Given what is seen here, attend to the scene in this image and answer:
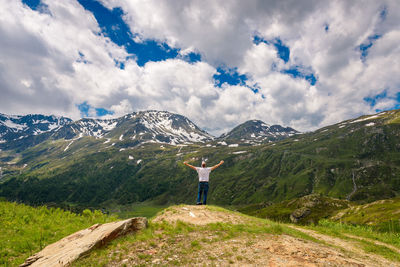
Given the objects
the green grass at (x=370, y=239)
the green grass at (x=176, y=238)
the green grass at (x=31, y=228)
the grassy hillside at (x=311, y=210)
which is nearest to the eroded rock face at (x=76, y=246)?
the green grass at (x=176, y=238)

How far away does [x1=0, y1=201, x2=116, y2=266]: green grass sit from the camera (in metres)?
12.4

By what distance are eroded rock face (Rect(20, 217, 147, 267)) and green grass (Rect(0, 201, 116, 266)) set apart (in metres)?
1.39

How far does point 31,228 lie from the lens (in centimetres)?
1586

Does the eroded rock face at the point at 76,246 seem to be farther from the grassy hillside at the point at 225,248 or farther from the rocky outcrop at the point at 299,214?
the rocky outcrop at the point at 299,214

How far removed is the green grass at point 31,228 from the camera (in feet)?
40.7

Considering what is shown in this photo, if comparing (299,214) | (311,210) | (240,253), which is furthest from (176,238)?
(311,210)

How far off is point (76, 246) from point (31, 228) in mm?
8311

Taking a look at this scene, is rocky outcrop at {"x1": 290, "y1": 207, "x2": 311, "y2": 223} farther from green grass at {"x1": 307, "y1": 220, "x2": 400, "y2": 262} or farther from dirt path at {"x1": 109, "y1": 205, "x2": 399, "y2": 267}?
dirt path at {"x1": 109, "y1": 205, "x2": 399, "y2": 267}

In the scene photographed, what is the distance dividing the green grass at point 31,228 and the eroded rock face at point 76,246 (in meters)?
1.39

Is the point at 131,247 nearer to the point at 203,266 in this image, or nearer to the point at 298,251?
the point at 203,266

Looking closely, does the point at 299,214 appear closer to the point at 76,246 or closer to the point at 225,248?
the point at 225,248

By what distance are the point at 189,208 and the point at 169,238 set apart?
6191 millimetres

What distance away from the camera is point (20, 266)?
10.4 m

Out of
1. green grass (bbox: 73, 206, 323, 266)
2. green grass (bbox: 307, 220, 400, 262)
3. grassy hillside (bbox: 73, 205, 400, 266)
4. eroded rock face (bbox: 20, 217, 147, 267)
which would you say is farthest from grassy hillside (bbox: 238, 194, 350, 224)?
eroded rock face (bbox: 20, 217, 147, 267)
